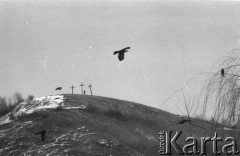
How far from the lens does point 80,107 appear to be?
3.74 m

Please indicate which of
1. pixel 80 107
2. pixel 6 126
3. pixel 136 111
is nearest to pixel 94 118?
pixel 80 107

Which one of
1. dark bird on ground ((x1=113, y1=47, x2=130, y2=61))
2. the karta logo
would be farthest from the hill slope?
dark bird on ground ((x1=113, y1=47, x2=130, y2=61))

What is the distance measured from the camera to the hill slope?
2.97m

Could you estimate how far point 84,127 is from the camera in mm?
3268

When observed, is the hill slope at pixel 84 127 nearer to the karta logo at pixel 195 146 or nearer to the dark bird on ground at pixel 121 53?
the karta logo at pixel 195 146

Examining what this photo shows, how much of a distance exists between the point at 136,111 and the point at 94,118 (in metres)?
0.62

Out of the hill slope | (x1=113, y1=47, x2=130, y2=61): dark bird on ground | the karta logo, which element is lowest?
the karta logo

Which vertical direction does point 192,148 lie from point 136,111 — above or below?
below

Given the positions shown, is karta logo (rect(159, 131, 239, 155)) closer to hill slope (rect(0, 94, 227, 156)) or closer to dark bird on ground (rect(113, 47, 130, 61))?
hill slope (rect(0, 94, 227, 156))

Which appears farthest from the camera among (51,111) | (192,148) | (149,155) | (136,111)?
(136,111)

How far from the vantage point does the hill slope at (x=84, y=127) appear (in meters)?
2.97

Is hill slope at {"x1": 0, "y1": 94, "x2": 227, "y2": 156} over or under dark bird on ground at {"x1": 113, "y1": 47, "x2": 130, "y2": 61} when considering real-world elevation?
under

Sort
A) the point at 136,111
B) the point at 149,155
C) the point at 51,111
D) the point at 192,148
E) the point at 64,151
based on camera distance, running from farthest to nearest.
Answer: the point at 136,111 < the point at 51,111 < the point at 192,148 < the point at 149,155 < the point at 64,151

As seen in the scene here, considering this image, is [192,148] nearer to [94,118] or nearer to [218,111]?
[218,111]
